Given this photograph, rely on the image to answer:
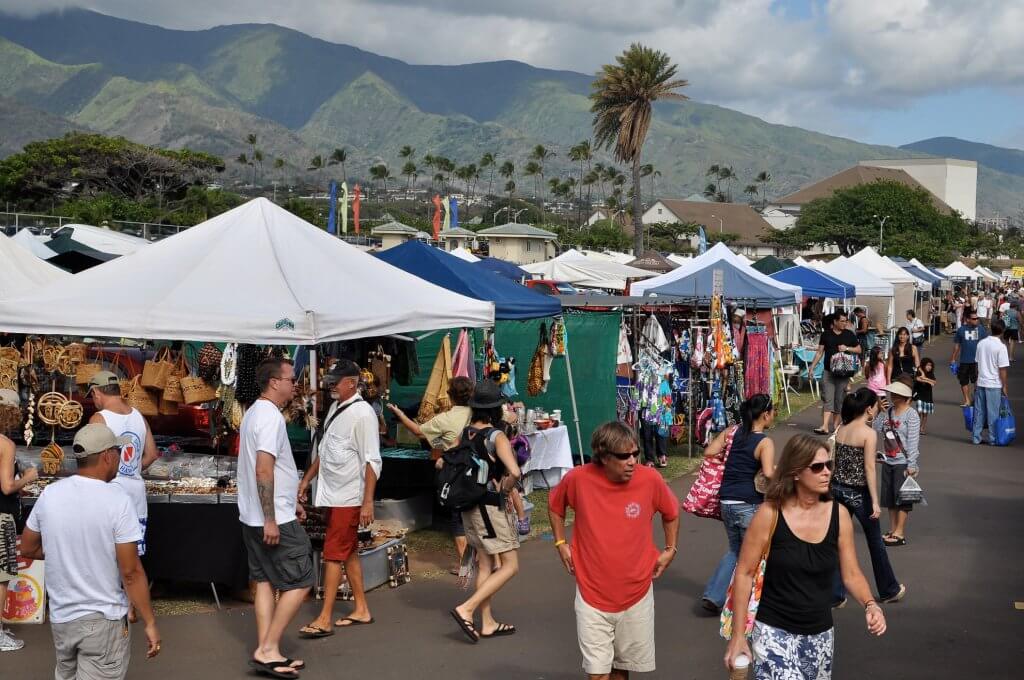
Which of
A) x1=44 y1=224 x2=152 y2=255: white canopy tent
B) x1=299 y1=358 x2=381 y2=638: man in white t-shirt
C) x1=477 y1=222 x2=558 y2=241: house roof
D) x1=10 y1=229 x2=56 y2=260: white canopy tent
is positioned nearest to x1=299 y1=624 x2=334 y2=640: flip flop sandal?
x1=299 y1=358 x2=381 y2=638: man in white t-shirt

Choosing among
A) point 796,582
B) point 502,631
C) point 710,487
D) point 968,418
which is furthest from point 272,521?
point 968,418

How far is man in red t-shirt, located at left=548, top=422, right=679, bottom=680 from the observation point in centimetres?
500

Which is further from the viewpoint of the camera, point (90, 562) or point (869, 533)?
point (869, 533)

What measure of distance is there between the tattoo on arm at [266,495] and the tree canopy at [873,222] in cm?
8228

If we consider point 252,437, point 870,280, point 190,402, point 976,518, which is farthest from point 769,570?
point 870,280

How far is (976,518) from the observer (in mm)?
10836

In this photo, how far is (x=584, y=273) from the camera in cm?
2278

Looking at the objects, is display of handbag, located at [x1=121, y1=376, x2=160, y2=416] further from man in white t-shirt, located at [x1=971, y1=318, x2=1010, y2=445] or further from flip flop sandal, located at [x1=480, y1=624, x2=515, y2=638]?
man in white t-shirt, located at [x1=971, y1=318, x2=1010, y2=445]

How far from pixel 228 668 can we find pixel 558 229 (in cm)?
10120

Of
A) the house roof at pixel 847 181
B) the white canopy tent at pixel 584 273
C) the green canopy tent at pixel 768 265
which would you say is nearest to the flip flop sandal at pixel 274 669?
the white canopy tent at pixel 584 273

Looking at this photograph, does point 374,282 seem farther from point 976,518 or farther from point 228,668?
point 976,518

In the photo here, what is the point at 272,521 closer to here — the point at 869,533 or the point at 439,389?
the point at 869,533

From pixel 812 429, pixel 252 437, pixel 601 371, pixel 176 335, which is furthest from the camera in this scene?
pixel 812 429

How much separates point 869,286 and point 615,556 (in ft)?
72.8
